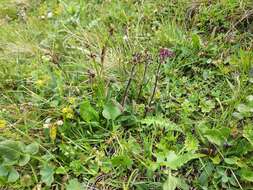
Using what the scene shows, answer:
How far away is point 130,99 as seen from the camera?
6.51ft

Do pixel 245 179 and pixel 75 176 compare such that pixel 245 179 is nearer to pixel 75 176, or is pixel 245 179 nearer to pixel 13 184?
Result: pixel 75 176

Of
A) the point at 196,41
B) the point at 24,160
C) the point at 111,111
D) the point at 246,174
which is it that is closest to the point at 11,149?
the point at 24,160

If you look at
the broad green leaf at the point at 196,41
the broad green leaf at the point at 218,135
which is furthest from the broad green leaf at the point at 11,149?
the broad green leaf at the point at 196,41

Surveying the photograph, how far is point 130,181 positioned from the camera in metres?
1.64

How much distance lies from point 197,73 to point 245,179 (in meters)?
0.75

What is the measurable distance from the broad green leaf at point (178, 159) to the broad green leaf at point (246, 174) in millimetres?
197

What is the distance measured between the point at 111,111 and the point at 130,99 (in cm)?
20

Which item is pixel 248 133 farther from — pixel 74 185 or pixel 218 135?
pixel 74 185

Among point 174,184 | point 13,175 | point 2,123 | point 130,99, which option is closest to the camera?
point 174,184

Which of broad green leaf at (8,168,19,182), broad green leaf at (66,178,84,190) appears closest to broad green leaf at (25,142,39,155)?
broad green leaf at (8,168,19,182)

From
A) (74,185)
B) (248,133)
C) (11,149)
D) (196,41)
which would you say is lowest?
(74,185)

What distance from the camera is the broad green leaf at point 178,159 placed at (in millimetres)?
1550

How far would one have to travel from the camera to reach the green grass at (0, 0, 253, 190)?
1.65 m

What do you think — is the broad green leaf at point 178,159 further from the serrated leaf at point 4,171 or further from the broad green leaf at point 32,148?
the serrated leaf at point 4,171
